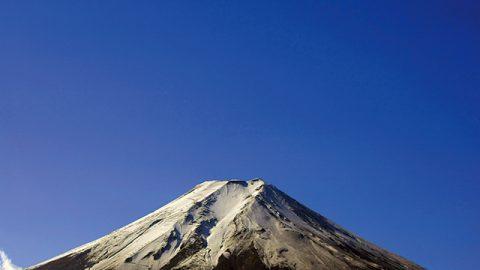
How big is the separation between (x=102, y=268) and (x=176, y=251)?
40.6 ft

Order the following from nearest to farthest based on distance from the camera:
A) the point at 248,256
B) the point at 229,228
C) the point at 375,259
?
the point at 248,256
the point at 229,228
the point at 375,259

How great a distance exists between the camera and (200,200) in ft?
377

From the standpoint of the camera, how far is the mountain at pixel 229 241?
292 ft

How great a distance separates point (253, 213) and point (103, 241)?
29.7 m

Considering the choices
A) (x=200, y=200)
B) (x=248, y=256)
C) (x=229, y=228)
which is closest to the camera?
(x=248, y=256)

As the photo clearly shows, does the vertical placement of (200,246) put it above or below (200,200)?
below

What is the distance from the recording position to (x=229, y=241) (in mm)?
93938

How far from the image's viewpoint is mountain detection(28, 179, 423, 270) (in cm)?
8912

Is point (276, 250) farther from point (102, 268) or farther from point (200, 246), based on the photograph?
point (102, 268)

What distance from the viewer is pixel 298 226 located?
107562mm

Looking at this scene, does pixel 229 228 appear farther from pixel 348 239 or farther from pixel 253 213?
pixel 348 239

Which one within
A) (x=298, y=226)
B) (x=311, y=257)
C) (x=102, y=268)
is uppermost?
(x=298, y=226)

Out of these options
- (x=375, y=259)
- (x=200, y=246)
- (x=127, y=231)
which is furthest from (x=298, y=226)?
(x=127, y=231)

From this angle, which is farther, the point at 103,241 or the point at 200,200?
the point at 200,200
